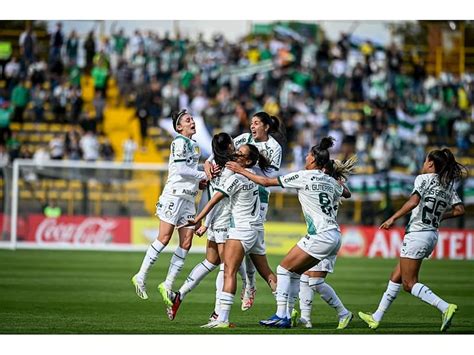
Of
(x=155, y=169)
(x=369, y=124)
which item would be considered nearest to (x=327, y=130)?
(x=369, y=124)

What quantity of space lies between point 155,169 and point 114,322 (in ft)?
53.0

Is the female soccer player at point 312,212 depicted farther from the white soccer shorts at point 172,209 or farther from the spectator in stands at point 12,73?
the spectator in stands at point 12,73

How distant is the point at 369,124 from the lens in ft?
117

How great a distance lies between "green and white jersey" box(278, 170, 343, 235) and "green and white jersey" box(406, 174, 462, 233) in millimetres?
1018

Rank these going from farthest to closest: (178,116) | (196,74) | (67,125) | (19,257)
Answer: (196,74), (67,125), (19,257), (178,116)

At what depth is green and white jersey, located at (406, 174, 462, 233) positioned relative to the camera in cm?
1212

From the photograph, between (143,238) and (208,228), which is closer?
(208,228)

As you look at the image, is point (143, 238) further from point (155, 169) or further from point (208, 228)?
point (208, 228)

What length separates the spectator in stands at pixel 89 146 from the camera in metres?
32.2

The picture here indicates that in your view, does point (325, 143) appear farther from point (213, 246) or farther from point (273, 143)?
point (213, 246)

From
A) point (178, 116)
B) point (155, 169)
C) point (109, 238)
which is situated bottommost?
point (109, 238)

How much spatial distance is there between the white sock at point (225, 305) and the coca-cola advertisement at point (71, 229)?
1635cm

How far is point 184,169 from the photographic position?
13.6 meters

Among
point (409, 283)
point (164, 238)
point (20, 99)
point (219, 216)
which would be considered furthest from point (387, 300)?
point (20, 99)
